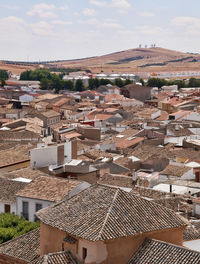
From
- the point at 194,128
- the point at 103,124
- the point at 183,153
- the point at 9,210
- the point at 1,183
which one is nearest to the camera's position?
the point at 9,210

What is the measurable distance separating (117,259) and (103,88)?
74.0 meters

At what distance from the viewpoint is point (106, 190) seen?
33.5 ft

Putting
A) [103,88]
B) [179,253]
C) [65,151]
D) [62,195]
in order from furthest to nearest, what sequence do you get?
[103,88], [65,151], [62,195], [179,253]

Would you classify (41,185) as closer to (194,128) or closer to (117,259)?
(117,259)

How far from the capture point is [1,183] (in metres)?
18.7

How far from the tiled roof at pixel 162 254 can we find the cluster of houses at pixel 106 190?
0.02 meters

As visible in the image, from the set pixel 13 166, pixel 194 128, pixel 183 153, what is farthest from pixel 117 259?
pixel 194 128

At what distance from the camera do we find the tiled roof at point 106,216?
9.05m

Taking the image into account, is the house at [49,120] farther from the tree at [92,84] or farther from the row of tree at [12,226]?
the tree at [92,84]

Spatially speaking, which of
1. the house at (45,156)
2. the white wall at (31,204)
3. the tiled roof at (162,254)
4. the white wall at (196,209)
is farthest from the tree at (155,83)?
the tiled roof at (162,254)

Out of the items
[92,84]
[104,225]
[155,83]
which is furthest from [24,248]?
[155,83]

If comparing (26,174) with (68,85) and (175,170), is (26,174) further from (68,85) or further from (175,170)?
(68,85)

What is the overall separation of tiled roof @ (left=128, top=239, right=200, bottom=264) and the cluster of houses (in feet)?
0.06

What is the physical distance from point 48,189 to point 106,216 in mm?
6953
